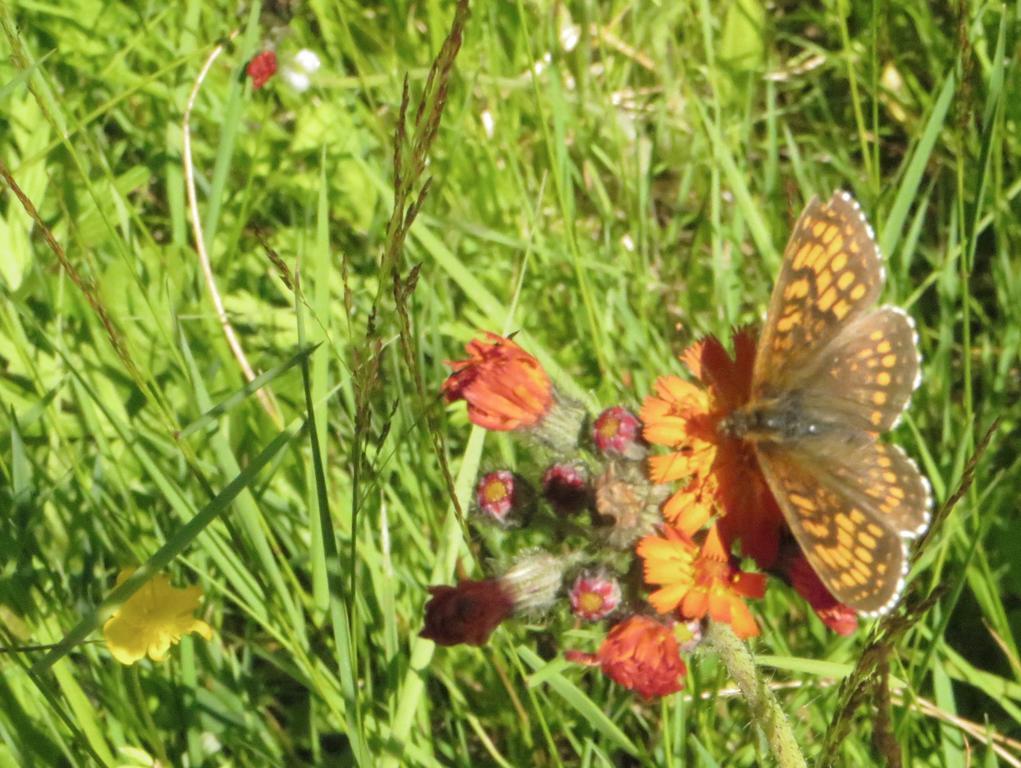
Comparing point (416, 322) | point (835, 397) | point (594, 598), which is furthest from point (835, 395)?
point (416, 322)

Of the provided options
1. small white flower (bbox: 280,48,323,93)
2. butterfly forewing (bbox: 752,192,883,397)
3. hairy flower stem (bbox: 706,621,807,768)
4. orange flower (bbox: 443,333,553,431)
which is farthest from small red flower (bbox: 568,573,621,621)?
small white flower (bbox: 280,48,323,93)

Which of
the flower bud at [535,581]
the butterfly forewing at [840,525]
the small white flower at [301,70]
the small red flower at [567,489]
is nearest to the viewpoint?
the butterfly forewing at [840,525]

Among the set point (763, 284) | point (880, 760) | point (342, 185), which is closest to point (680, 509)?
point (880, 760)

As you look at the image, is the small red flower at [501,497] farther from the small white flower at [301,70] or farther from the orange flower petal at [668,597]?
the small white flower at [301,70]

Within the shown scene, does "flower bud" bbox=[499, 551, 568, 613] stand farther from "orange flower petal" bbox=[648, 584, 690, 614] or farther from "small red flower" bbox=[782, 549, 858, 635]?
"small red flower" bbox=[782, 549, 858, 635]

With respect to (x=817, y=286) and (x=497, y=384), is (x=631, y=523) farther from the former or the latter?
(x=817, y=286)

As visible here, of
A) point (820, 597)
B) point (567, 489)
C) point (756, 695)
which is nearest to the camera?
point (756, 695)

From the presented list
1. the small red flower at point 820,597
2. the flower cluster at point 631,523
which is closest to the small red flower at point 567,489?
the flower cluster at point 631,523
